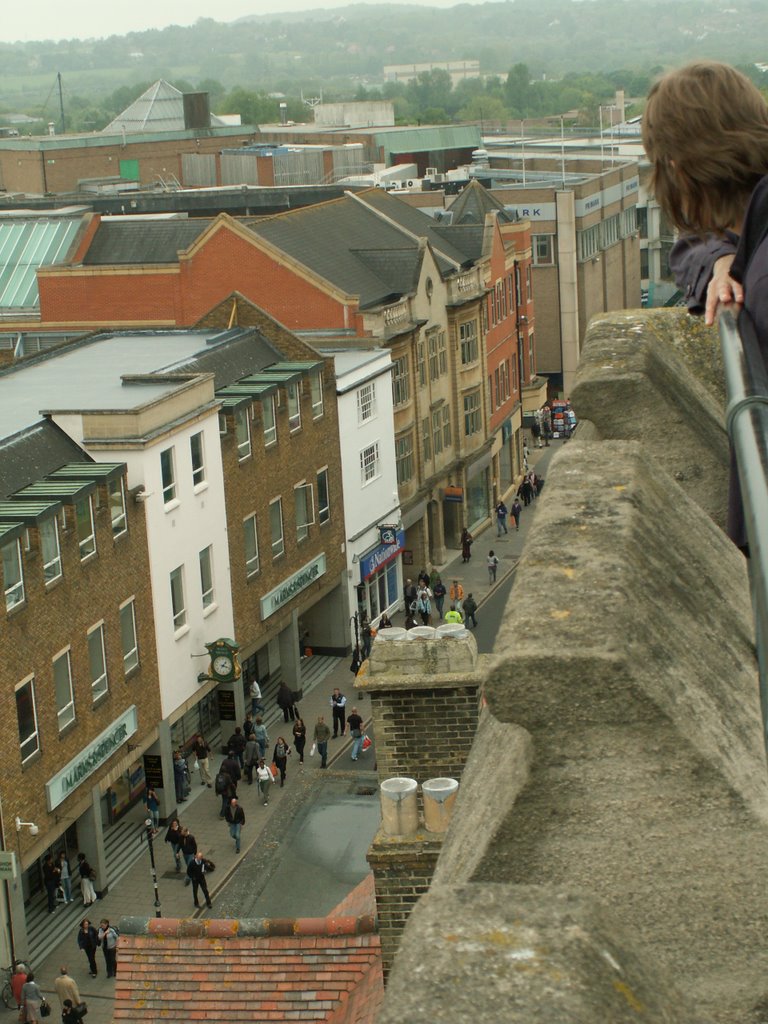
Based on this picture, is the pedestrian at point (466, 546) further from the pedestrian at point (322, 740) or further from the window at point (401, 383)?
the pedestrian at point (322, 740)

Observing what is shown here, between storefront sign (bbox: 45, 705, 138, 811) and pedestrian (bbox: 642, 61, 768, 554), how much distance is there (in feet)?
112

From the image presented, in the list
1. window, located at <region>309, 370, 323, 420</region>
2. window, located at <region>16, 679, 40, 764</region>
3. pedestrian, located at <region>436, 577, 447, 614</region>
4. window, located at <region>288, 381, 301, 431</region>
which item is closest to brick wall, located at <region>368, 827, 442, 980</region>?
window, located at <region>16, 679, 40, 764</region>

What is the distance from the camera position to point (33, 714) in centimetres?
3741

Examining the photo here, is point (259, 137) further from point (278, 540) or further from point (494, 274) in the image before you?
point (278, 540)

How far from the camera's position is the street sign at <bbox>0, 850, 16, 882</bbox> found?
33.8 metres

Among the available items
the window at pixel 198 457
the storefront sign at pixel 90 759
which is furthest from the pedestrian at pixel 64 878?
the window at pixel 198 457

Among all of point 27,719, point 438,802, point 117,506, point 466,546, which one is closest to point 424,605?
point 466,546

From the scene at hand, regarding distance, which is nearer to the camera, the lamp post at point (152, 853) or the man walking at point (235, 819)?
the lamp post at point (152, 853)

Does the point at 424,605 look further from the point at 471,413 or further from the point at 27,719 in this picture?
the point at 27,719

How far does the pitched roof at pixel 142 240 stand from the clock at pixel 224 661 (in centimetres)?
2932

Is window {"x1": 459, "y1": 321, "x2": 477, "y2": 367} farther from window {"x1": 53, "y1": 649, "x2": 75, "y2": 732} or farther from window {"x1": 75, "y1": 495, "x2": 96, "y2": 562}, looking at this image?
window {"x1": 53, "y1": 649, "x2": 75, "y2": 732}

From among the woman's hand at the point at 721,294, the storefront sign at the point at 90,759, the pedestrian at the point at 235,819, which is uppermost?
the woman's hand at the point at 721,294

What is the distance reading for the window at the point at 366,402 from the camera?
61.2m

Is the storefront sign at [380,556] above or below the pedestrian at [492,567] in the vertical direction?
above
